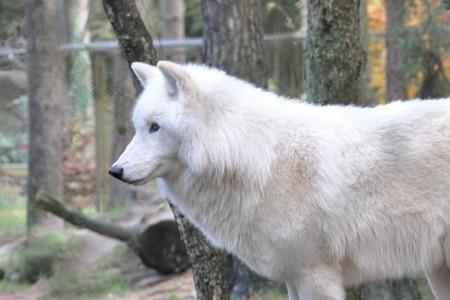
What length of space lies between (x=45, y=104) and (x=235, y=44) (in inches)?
160

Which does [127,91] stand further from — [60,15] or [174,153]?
[174,153]

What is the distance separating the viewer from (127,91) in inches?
420

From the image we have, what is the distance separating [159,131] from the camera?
13.0ft

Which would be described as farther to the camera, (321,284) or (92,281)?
(92,281)

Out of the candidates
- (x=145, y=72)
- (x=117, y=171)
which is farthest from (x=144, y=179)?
(x=145, y=72)

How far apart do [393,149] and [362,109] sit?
40 cm

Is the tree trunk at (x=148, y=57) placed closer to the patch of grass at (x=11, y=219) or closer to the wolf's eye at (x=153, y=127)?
the wolf's eye at (x=153, y=127)

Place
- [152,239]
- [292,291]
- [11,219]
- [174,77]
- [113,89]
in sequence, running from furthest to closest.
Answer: [11,219] → [113,89] → [152,239] → [292,291] → [174,77]

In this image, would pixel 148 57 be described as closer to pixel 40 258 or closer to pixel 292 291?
pixel 292 291

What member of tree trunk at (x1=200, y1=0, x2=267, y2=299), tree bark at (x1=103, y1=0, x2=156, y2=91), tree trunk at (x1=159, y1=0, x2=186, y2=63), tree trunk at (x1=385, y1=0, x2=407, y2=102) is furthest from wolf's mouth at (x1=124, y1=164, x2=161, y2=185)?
tree trunk at (x1=159, y1=0, x2=186, y2=63)

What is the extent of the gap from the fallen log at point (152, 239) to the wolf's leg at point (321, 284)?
178 inches

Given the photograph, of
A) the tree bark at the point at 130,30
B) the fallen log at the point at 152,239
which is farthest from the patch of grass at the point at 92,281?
the tree bark at the point at 130,30

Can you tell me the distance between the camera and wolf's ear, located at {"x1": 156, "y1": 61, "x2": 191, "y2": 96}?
12.7 ft

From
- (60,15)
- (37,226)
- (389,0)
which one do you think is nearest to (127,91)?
(60,15)
